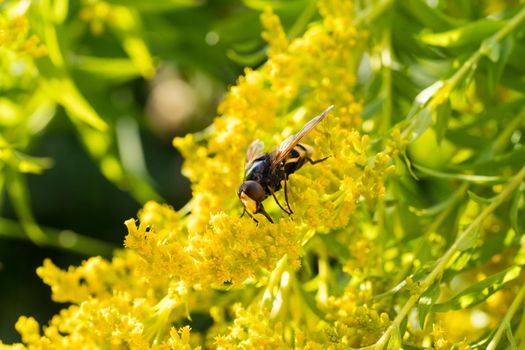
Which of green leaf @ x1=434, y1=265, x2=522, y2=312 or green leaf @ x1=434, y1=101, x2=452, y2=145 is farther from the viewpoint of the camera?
green leaf @ x1=434, y1=101, x2=452, y2=145

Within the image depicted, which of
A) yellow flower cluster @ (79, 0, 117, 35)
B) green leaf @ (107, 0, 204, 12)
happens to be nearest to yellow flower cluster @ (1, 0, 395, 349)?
green leaf @ (107, 0, 204, 12)

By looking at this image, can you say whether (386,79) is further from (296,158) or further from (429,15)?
(296,158)

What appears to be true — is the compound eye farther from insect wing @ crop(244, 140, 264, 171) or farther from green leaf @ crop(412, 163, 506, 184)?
green leaf @ crop(412, 163, 506, 184)

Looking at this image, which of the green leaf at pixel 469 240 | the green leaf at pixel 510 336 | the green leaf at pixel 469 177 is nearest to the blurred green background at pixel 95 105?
the green leaf at pixel 469 177

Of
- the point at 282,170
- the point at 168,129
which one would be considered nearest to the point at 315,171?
the point at 282,170

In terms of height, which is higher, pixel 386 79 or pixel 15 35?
pixel 15 35

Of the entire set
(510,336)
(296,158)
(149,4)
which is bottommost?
(510,336)

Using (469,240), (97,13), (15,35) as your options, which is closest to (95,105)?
(97,13)
